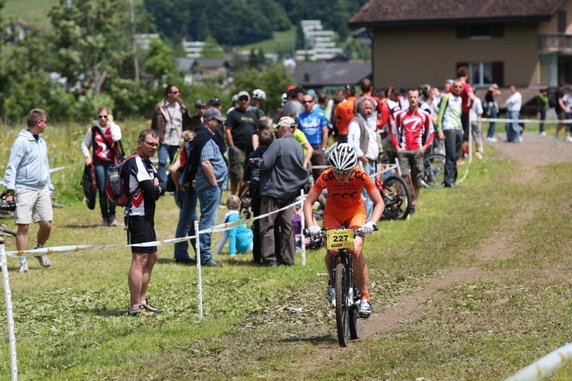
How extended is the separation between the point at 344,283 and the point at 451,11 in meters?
56.6

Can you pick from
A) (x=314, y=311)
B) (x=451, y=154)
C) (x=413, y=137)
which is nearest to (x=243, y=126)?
(x=413, y=137)

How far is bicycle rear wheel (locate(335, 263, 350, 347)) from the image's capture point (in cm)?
1006

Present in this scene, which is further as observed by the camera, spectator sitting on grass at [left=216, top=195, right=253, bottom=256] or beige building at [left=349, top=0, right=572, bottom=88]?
beige building at [left=349, top=0, right=572, bottom=88]

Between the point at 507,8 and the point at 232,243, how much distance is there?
1992 inches

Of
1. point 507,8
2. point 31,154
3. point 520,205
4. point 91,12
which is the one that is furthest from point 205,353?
point 91,12

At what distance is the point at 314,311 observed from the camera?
487 inches

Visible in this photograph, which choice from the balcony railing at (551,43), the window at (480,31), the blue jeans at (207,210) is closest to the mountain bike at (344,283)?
the blue jeans at (207,210)

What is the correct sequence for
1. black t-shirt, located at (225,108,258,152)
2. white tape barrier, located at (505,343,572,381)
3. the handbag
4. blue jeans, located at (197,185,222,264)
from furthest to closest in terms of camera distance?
black t-shirt, located at (225,108,258,152), the handbag, blue jeans, located at (197,185,222,264), white tape barrier, located at (505,343,572,381)

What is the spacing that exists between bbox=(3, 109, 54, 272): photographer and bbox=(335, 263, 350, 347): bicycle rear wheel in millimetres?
5567

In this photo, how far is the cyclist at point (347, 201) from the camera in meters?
10.5

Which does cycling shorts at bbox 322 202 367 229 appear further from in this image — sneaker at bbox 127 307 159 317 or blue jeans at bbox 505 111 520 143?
blue jeans at bbox 505 111 520 143

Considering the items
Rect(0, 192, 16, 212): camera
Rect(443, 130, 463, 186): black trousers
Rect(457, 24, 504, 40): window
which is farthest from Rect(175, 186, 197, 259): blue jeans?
Rect(457, 24, 504, 40): window

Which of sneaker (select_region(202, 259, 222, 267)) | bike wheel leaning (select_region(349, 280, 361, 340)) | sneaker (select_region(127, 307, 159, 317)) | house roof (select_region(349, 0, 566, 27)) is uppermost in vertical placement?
house roof (select_region(349, 0, 566, 27))

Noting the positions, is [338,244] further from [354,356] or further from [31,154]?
[31,154]
